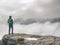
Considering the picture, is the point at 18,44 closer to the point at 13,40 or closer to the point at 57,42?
the point at 13,40

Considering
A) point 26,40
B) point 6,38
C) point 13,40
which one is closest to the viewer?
point 26,40

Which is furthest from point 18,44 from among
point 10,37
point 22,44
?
point 10,37

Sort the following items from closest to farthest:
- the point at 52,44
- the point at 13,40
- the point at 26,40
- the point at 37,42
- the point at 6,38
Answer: the point at 52,44, the point at 37,42, the point at 26,40, the point at 13,40, the point at 6,38

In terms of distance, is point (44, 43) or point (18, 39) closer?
point (44, 43)

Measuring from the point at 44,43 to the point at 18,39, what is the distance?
4.99 meters

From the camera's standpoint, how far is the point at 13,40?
25.9 metres

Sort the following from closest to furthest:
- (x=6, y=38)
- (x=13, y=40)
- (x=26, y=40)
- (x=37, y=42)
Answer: (x=37, y=42)
(x=26, y=40)
(x=13, y=40)
(x=6, y=38)

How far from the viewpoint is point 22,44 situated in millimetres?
24328

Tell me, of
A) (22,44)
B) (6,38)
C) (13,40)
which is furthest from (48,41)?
(6,38)

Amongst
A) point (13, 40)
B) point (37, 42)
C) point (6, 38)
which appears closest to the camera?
point (37, 42)

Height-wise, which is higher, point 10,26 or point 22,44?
point 10,26

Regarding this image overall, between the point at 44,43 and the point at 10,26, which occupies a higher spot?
the point at 10,26

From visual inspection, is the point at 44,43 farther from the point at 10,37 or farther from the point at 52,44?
the point at 10,37

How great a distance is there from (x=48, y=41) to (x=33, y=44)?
2106 mm
